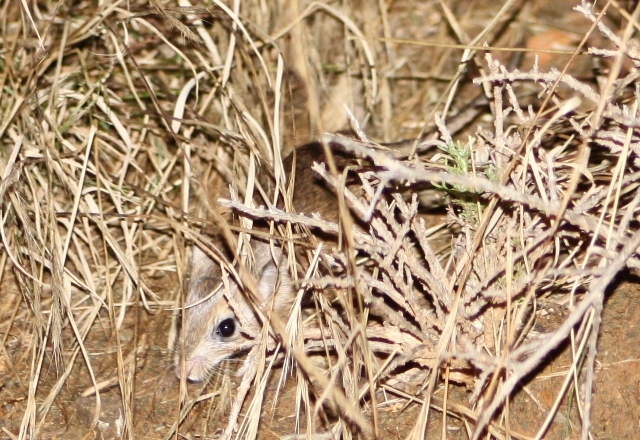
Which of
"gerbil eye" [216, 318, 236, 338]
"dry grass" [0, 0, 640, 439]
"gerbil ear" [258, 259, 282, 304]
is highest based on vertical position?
"dry grass" [0, 0, 640, 439]

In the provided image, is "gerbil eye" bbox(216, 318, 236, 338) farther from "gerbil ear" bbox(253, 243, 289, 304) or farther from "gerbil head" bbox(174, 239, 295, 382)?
"gerbil ear" bbox(253, 243, 289, 304)

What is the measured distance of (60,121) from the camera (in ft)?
15.0

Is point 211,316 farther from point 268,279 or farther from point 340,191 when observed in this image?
point 340,191

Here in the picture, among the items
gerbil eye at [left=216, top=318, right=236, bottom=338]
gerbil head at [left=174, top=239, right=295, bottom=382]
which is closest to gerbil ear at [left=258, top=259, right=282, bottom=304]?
gerbil head at [left=174, top=239, right=295, bottom=382]

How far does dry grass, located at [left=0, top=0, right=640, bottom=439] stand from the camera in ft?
10.3

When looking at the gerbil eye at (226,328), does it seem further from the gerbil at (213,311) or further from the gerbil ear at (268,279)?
the gerbil ear at (268,279)

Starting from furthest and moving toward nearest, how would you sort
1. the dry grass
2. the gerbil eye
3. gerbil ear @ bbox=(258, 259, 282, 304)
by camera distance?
gerbil ear @ bbox=(258, 259, 282, 304) → the gerbil eye → the dry grass

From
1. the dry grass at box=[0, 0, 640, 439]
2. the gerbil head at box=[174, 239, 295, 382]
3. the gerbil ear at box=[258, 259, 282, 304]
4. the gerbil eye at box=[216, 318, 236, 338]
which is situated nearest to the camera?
the dry grass at box=[0, 0, 640, 439]

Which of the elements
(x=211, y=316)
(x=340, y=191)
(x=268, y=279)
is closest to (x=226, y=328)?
(x=211, y=316)

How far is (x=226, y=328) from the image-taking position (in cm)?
420

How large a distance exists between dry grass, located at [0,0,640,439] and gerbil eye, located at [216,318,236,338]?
28 cm

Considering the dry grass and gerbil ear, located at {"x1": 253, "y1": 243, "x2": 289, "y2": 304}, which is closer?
the dry grass

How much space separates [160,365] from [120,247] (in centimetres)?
64

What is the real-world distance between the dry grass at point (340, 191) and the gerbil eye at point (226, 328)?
0.91 ft
